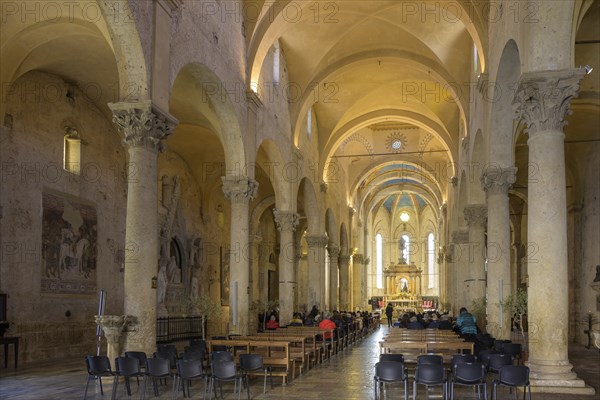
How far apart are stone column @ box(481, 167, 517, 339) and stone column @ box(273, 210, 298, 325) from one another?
8.73 meters

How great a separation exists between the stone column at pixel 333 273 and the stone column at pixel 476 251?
14.7 metres

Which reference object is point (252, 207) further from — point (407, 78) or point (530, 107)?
point (530, 107)

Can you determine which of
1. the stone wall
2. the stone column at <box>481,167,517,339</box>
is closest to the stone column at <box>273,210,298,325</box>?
the stone wall

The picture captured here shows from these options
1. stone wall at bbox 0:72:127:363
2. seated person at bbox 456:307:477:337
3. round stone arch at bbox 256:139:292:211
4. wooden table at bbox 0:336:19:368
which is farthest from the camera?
round stone arch at bbox 256:139:292:211

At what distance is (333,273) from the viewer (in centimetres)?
3550

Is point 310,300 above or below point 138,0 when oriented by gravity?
below

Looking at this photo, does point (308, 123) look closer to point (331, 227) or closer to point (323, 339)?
point (331, 227)

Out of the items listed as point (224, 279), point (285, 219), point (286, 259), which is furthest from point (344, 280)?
point (285, 219)

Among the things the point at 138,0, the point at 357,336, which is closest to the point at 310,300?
the point at 357,336

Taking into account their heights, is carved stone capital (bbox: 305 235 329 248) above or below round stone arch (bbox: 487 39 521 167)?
below

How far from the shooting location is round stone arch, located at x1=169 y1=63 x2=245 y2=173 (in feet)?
51.6

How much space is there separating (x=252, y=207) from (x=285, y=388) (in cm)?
2062

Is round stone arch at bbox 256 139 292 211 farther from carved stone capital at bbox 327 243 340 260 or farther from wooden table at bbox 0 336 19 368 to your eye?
carved stone capital at bbox 327 243 340 260

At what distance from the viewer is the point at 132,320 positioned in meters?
10.6
